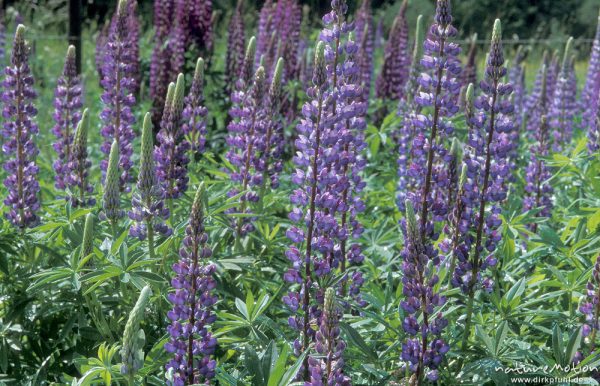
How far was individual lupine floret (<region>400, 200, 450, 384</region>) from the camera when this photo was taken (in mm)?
2330

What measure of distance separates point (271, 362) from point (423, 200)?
80 cm

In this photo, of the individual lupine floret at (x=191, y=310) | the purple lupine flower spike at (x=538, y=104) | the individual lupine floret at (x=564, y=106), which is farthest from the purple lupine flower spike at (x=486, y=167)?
the individual lupine floret at (x=564, y=106)

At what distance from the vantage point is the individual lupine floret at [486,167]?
2758 millimetres

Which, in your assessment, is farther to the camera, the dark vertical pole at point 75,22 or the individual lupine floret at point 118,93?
the dark vertical pole at point 75,22

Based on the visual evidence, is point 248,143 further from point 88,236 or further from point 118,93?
point 88,236

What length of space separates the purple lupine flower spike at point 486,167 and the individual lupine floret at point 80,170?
5.11ft

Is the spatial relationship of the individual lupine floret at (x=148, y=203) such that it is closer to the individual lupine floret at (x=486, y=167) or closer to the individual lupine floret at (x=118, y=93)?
the individual lupine floret at (x=118, y=93)

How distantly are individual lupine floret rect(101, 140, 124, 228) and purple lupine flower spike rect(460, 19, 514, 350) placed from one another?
1.21 metres

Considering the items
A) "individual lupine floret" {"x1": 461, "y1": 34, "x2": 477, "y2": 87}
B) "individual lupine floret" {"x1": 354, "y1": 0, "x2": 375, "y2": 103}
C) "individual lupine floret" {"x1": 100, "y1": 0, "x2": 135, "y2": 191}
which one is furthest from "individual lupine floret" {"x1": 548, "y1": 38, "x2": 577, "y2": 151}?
"individual lupine floret" {"x1": 100, "y1": 0, "x2": 135, "y2": 191}

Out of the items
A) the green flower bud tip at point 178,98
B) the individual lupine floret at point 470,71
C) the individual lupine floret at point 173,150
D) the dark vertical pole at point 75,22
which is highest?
the dark vertical pole at point 75,22

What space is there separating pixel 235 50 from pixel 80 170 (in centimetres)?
313

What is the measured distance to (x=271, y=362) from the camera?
2.32 metres

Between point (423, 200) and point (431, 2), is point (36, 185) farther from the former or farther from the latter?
point (431, 2)

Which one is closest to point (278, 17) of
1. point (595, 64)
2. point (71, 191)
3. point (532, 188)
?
point (595, 64)
